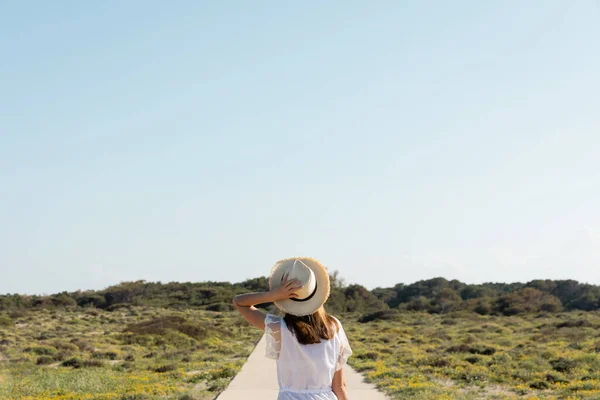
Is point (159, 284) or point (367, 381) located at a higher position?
point (159, 284)

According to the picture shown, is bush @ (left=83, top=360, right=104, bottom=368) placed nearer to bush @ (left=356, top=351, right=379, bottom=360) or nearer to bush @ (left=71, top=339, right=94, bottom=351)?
bush @ (left=71, top=339, right=94, bottom=351)

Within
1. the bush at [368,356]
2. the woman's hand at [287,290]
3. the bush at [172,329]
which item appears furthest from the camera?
the bush at [172,329]

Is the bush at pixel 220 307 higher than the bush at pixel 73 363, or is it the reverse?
the bush at pixel 220 307

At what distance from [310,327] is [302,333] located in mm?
50

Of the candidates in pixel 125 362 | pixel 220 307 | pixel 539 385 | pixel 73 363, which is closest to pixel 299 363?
pixel 539 385

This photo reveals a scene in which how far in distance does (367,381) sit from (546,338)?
14295 millimetres

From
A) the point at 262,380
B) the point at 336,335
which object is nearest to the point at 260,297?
the point at 336,335

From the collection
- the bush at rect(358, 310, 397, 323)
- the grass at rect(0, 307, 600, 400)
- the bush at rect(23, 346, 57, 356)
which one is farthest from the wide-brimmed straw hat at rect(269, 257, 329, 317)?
the bush at rect(358, 310, 397, 323)

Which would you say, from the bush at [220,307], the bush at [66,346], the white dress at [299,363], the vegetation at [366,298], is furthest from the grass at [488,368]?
the bush at [220,307]

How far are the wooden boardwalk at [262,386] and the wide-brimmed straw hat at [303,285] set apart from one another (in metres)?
9.04

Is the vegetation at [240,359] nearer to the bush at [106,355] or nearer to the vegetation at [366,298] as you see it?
the bush at [106,355]

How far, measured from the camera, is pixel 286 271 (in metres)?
3.45

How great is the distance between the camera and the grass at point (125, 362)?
1376 centimetres

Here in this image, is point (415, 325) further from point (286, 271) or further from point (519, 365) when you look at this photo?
point (286, 271)
